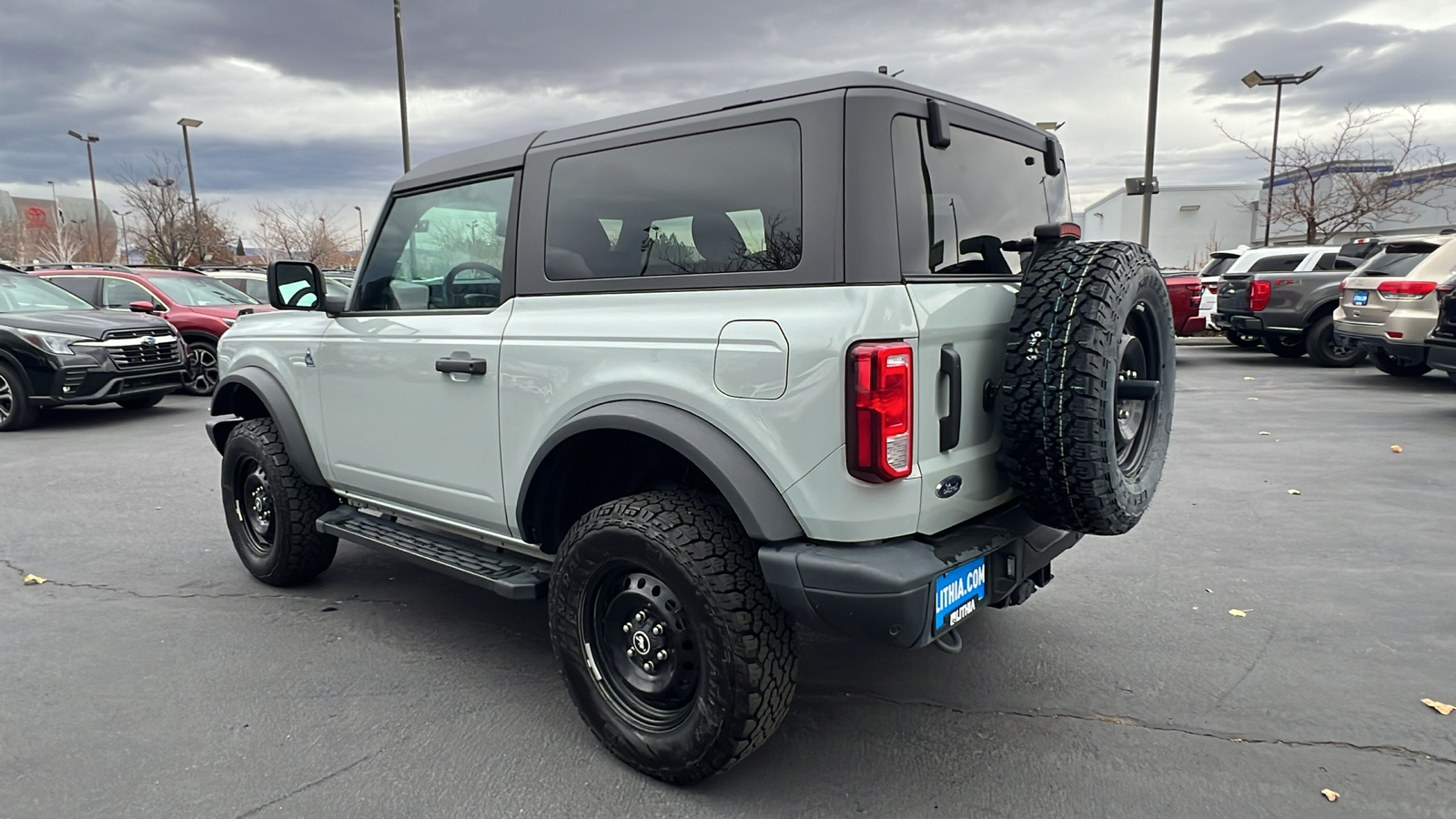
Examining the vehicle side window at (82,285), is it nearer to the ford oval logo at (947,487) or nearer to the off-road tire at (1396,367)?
the ford oval logo at (947,487)

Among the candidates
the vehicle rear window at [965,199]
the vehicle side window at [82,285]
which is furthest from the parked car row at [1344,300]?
the vehicle side window at [82,285]

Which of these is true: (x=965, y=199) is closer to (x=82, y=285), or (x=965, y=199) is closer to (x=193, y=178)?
(x=82, y=285)

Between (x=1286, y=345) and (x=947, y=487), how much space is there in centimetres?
1386

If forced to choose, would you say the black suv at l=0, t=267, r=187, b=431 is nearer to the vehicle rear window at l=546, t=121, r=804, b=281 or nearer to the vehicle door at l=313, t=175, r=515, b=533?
the vehicle door at l=313, t=175, r=515, b=533

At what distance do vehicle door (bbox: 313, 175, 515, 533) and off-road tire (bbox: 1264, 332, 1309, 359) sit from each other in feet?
43.3

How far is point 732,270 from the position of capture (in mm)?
2664

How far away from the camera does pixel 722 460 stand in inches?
99.3

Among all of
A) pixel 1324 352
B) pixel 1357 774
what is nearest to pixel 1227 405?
pixel 1324 352

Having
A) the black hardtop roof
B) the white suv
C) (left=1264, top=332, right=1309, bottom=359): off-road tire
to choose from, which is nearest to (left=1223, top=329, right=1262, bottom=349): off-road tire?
(left=1264, top=332, right=1309, bottom=359): off-road tire

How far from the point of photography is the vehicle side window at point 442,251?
11.2 feet

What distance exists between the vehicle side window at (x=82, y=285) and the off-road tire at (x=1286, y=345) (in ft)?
55.0

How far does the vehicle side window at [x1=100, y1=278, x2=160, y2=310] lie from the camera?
40.2 ft

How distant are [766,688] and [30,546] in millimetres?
5004

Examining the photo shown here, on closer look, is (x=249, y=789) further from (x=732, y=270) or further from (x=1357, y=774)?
(x=1357, y=774)
